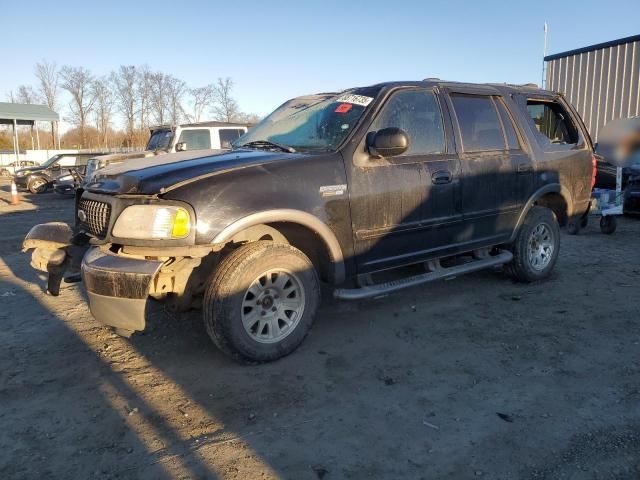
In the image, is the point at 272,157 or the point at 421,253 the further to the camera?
the point at 421,253

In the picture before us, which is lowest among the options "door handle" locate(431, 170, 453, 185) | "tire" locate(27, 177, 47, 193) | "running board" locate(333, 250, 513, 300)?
"running board" locate(333, 250, 513, 300)

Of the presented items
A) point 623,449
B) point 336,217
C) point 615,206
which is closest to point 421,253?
point 336,217

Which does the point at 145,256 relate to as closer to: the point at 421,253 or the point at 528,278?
the point at 421,253

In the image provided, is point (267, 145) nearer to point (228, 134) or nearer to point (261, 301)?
point (261, 301)

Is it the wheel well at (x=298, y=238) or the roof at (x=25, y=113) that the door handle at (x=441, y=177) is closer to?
the wheel well at (x=298, y=238)

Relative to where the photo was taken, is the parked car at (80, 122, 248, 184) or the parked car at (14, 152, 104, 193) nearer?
the parked car at (80, 122, 248, 184)

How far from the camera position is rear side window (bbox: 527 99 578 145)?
566 cm

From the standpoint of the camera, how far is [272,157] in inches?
146

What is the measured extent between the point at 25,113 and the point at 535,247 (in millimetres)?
36649

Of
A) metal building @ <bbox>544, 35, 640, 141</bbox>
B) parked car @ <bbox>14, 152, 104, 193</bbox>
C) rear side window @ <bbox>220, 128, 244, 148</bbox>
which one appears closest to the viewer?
rear side window @ <bbox>220, 128, 244, 148</bbox>

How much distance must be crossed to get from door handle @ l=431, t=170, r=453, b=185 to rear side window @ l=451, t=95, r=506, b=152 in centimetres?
37

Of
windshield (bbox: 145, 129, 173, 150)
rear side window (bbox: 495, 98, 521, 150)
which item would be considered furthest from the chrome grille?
windshield (bbox: 145, 129, 173, 150)

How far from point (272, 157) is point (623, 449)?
2.75 meters

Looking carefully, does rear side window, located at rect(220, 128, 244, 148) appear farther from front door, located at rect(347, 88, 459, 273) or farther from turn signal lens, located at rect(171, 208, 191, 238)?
turn signal lens, located at rect(171, 208, 191, 238)
